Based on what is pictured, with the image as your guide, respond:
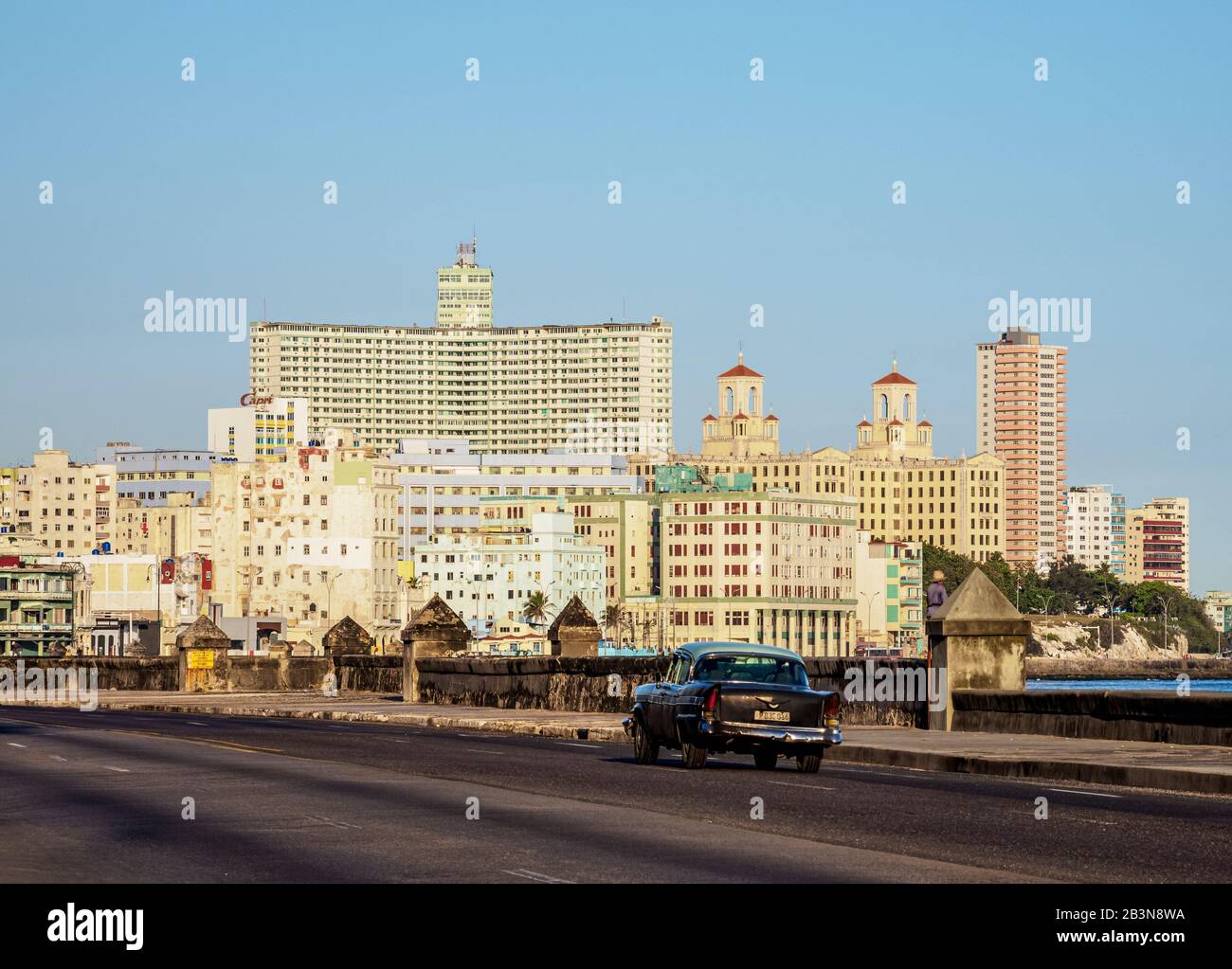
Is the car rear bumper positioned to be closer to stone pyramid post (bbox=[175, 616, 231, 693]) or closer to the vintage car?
the vintage car

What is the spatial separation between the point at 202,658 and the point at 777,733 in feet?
137

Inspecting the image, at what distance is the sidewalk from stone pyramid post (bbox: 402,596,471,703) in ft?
18.7

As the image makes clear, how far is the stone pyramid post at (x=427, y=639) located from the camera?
52.9 meters

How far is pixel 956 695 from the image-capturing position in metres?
32.6

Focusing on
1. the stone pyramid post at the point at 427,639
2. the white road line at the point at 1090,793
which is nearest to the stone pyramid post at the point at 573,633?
the stone pyramid post at the point at 427,639

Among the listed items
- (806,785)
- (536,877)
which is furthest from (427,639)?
(536,877)

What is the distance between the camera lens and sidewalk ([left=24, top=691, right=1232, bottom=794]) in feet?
78.1

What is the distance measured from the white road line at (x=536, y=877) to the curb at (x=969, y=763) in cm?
1013

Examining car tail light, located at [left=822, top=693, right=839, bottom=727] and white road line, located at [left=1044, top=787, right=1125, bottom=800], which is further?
car tail light, located at [left=822, top=693, right=839, bottom=727]

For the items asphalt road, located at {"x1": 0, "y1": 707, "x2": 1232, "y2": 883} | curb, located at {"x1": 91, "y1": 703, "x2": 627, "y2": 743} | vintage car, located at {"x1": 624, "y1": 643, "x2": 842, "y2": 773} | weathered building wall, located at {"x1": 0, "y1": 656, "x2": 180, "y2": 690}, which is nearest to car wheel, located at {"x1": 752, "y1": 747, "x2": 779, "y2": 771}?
asphalt road, located at {"x1": 0, "y1": 707, "x2": 1232, "y2": 883}

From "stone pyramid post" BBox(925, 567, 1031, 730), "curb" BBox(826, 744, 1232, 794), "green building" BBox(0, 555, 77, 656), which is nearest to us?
"curb" BBox(826, 744, 1232, 794)
